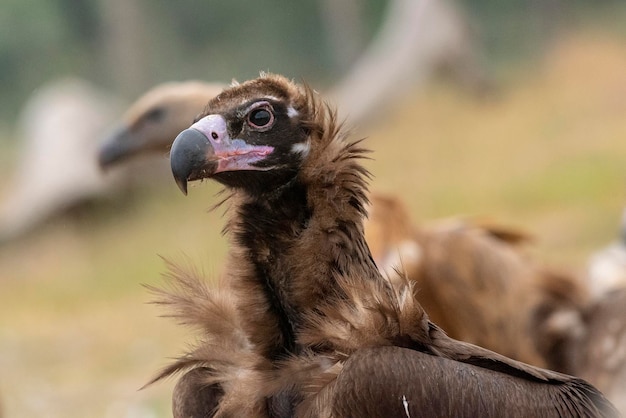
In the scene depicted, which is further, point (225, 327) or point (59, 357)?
point (59, 357)

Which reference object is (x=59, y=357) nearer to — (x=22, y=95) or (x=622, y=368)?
(x=622, y=368)

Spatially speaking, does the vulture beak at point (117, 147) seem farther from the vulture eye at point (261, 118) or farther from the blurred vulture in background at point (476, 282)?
the vulture eye at point (261, 118)

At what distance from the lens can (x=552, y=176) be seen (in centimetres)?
1259

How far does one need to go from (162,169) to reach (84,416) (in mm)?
6871

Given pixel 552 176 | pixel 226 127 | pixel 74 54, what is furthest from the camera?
pixel 74 54

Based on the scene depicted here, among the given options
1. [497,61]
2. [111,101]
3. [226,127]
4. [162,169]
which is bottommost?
[226,127]

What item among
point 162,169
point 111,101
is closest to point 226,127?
point 162,169

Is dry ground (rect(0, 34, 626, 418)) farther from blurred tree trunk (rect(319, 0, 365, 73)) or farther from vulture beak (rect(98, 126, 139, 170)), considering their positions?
vulture beak (rect(98, 126, 139, 170))

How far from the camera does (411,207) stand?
1251cm

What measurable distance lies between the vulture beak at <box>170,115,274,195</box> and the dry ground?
5269 mm

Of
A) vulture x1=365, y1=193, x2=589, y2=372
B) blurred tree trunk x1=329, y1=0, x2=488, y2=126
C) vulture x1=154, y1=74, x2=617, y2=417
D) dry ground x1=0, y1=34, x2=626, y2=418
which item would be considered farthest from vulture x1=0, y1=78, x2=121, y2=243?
vulture x1=154, y1=74, x2=617, y2=417

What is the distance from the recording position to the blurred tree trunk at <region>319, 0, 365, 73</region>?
610 inches

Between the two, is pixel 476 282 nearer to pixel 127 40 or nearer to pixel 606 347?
pixel 606 347

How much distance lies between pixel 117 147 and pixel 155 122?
12.2 inches
